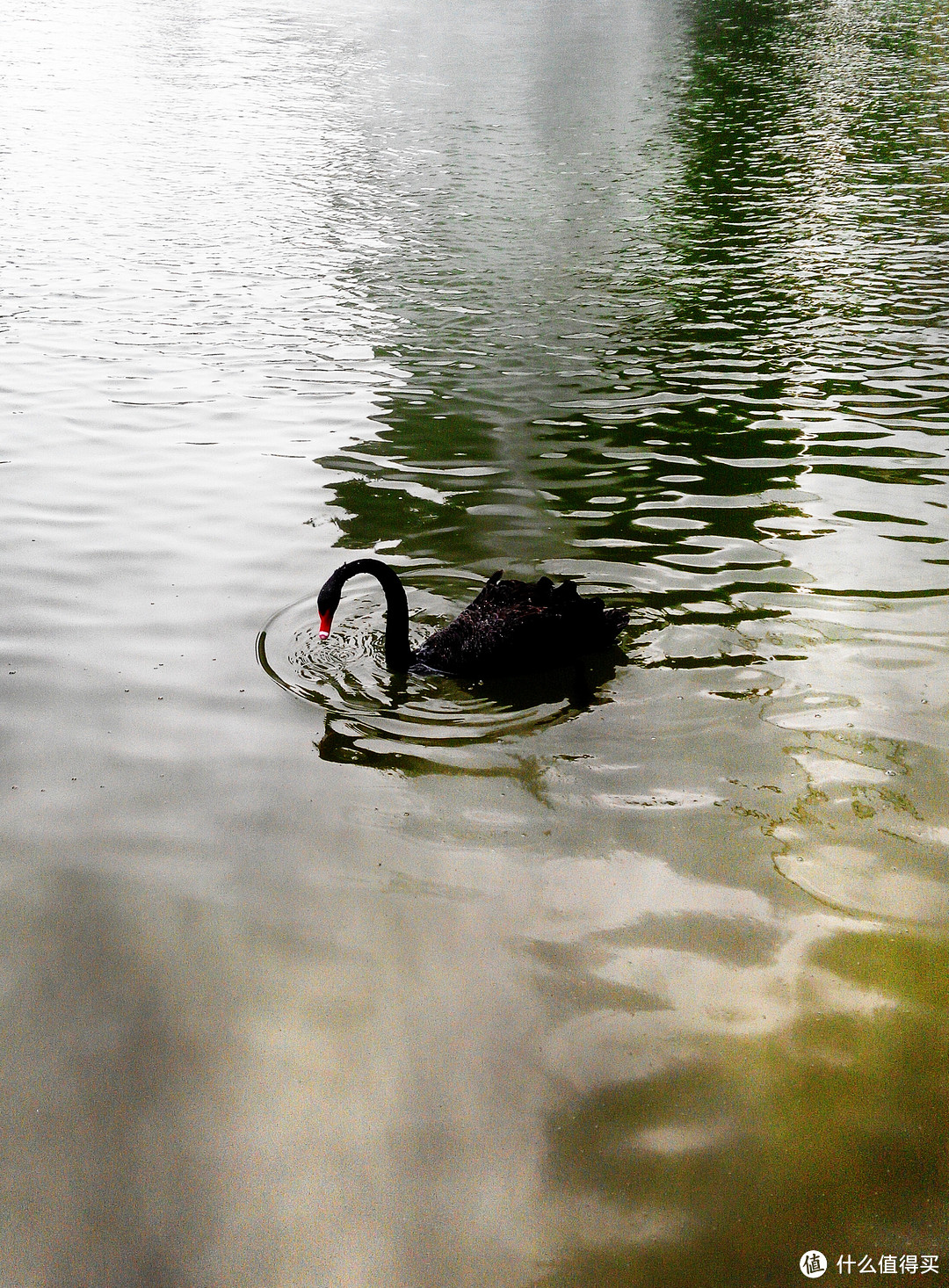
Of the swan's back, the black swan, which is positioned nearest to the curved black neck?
the black swan

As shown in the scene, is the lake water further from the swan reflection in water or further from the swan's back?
the swan's back

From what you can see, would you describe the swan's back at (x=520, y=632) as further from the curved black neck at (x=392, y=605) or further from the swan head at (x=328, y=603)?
the swan head at (x=328, y=603)

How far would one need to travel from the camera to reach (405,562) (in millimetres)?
6832

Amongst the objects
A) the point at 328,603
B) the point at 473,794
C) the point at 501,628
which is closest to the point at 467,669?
the point at 501,628

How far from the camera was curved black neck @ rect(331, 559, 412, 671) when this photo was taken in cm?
555

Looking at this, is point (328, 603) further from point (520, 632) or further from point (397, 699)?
point (520, 632)

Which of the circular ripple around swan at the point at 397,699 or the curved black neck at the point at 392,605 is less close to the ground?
the curved black neck at the point at 392,605

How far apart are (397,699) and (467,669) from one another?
37cm

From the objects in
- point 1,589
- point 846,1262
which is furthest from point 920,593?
point 1,589

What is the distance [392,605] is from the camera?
18.2ft

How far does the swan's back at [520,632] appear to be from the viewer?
17.7ft

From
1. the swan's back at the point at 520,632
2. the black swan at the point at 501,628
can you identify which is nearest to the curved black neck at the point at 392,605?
the black swan at the point at 501,628

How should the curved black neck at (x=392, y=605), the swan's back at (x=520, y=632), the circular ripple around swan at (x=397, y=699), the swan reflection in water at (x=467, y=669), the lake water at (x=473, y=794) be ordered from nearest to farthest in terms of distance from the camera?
the lake water at (x=473, y=794), the circular ripple around swan at (x=397, y=699), the swan reflection in water at (x=467, y=669), the swan's back at (x=520, y=632), the curved black neck at (x=392, y=605)

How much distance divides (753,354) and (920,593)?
5.16 metres
